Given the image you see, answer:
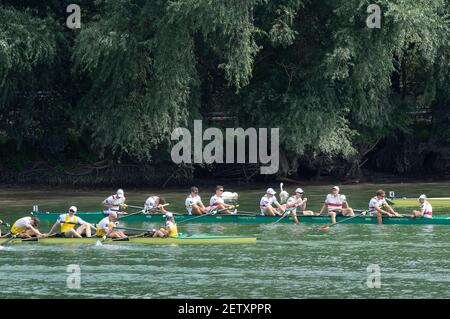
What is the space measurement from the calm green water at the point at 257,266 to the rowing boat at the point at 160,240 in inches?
16.6

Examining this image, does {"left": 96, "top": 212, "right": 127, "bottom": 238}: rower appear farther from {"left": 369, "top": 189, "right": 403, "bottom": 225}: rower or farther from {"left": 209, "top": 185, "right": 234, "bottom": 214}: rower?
{"left": 369, "top": 189, "right": 403, "bottom": 225}: rower

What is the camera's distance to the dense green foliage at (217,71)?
43969 mm

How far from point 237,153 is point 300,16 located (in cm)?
698

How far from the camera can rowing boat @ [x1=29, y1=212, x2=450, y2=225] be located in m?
35.2

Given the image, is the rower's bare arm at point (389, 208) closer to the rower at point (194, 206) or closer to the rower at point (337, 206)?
the rower at point (337, 206)

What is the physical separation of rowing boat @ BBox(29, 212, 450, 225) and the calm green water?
52cm

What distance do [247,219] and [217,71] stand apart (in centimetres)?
1321

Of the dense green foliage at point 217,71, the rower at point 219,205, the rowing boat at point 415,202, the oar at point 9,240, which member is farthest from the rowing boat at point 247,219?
the dense green foliage at point 217,71

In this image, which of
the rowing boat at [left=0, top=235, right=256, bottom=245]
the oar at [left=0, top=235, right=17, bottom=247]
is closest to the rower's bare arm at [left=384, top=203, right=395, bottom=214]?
the rowing boat at [left=0, top=235, right=256, bottom=245]

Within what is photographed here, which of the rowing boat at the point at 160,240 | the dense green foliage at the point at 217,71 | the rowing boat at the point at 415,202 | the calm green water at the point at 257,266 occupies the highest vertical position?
the dense green foliage at the point at 217,71

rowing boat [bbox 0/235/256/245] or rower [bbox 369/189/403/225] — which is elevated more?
rower [bbox 369/189/403/225]

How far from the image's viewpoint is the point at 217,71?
48531 mm

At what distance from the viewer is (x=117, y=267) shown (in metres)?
28.2

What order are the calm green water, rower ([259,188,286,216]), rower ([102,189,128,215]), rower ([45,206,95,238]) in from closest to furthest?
the calm green water < rower ([45,206,95,238]) < rower ([259,188,286,216]) < rower ([102,189,128,215])
